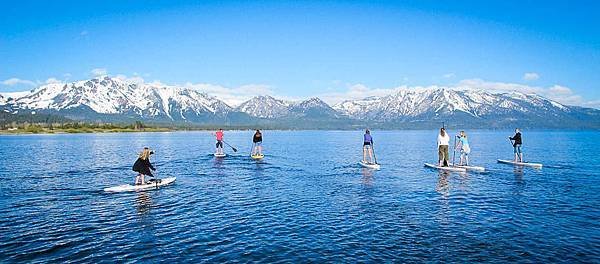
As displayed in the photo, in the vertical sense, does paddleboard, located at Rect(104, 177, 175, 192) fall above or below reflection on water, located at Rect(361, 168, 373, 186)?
above

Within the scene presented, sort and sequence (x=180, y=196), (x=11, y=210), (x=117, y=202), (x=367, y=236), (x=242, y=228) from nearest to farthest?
(x=367, y=236) → (x=242, y=228) → (x=11, y=210) → (x=117, y=202) → (x=180, y=196)

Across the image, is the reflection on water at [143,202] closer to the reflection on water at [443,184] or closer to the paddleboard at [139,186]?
the paddleboard at [139,186]

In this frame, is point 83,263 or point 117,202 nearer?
point 83,263

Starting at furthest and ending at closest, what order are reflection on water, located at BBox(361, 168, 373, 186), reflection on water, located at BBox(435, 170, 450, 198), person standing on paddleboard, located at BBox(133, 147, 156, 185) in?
reflection on water, located at BBox(361, 168, 373, 186) < person standing on paddleboard, located at BBox(133, 147, 156, 185) < reflection on water, located at BBox(435, 170, 450, 198)

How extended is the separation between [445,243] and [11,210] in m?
24.3

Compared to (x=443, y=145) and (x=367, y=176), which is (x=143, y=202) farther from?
(x=443, y=145)

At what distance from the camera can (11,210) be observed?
25.6 m

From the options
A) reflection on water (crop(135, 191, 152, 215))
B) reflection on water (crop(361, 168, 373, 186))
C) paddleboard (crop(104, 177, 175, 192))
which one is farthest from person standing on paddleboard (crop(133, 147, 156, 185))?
reflection on water (crop(361, 168, 373, 186))

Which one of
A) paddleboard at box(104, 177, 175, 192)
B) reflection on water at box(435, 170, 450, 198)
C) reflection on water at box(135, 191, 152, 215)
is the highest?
paddleboard at box(104, 177, 175, 192)

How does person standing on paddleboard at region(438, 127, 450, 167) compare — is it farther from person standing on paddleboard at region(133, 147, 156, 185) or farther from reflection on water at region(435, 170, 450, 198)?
person standing on paddleboard at region(133, 147, 156, 185)

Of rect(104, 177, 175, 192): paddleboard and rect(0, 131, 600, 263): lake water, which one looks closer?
rect(0, 131, 600, 263): lake water

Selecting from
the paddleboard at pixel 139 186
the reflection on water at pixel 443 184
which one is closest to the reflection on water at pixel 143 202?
the paddleboard at pixel 139 186

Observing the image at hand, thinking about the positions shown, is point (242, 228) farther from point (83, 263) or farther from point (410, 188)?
point (410, 188)

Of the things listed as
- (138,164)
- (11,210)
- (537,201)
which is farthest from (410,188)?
(11,210)
